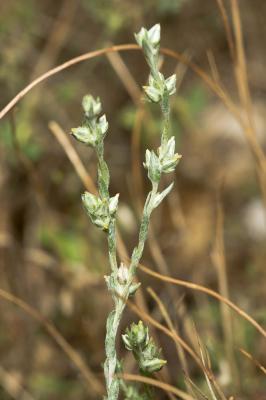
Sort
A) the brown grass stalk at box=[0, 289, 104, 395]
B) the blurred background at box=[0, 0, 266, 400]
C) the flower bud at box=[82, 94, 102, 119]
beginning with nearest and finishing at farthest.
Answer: the flower bud at box=[82, 94, 102, 119] < the brown grass stalk at box=[0, 289, 104, 395] < the blurred background at box=[0, 0, 266, 400]

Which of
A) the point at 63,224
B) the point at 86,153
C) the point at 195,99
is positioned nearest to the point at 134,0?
the point at 195,99

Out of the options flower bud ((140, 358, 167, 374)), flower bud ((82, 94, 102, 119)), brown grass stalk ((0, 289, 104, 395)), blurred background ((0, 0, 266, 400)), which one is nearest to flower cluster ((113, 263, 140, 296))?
flower bud ((140, 358, 167, 374))

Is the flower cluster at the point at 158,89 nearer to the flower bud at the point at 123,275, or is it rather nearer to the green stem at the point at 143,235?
the green stem at the point at 143,235

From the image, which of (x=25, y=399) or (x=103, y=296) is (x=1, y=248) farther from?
(x=25, y=399)

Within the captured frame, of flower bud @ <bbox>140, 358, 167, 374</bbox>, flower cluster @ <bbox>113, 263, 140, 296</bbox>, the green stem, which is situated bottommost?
flower bud @ <bbox>140, 358, 167, 374</bbox>

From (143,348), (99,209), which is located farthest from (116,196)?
(143,348)

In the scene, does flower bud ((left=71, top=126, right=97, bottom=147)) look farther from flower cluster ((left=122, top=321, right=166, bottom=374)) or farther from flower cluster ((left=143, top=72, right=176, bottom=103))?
flower cluster ((left=122, top=321, right=166, bottom=374))

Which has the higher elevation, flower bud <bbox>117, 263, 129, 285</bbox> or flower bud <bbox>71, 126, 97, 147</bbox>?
flower bud <bbox>71, 126, 97, 147</bbox>
